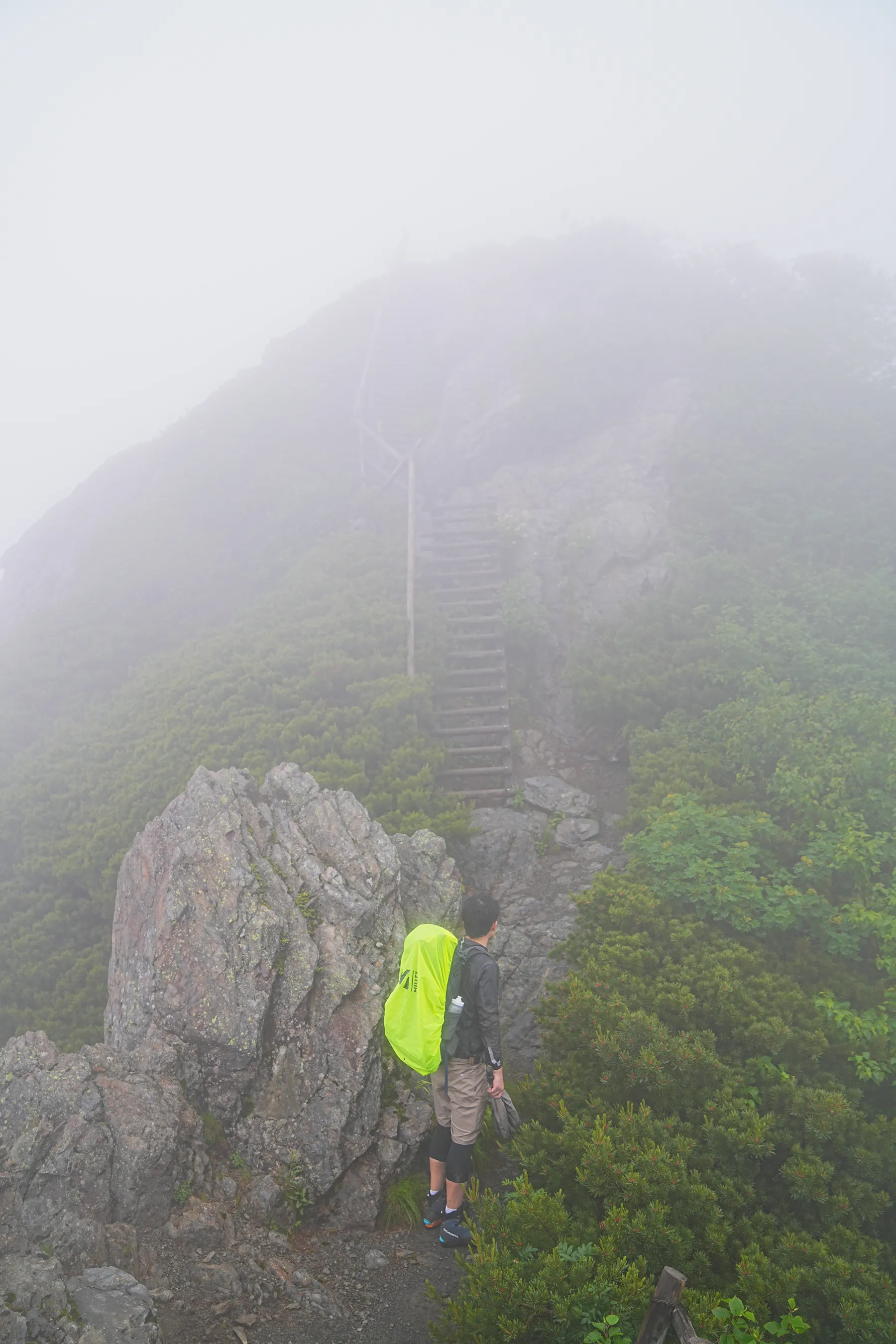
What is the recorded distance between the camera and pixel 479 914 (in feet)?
15.8

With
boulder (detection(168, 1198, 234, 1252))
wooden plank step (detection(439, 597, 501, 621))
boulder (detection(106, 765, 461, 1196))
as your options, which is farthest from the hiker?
wooden plank step (detection(439, 597, 501, 621))

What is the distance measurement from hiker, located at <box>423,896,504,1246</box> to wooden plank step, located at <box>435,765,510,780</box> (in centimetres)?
546

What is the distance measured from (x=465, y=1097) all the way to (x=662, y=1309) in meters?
1.89

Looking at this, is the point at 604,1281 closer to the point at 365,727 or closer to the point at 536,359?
the point at 365,727

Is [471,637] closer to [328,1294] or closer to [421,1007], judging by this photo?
[421,1007]

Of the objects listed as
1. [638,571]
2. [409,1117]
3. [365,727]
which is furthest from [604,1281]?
[638,571]

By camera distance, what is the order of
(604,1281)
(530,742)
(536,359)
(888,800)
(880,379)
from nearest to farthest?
(604,1281) → (888,800) → (530,742) → (880,379) → (536,359)

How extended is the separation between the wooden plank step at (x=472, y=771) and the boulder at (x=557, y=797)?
0.40 metres

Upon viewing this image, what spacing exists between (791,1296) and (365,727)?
7962 mm

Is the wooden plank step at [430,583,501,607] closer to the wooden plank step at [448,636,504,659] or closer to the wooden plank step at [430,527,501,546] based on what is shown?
the wooden plank step at [430,527,501,546]

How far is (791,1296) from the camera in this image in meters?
3.41

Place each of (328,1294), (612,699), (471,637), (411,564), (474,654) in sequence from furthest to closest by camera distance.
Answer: (411,564)
(471,637)
(474,654)
(612,699)
(328,1294)

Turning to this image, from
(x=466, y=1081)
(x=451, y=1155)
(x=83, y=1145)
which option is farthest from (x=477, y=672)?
(x=83, y=1145)

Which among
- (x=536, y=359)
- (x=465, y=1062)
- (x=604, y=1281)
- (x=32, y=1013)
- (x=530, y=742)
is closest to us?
(x=604, y=1281)
